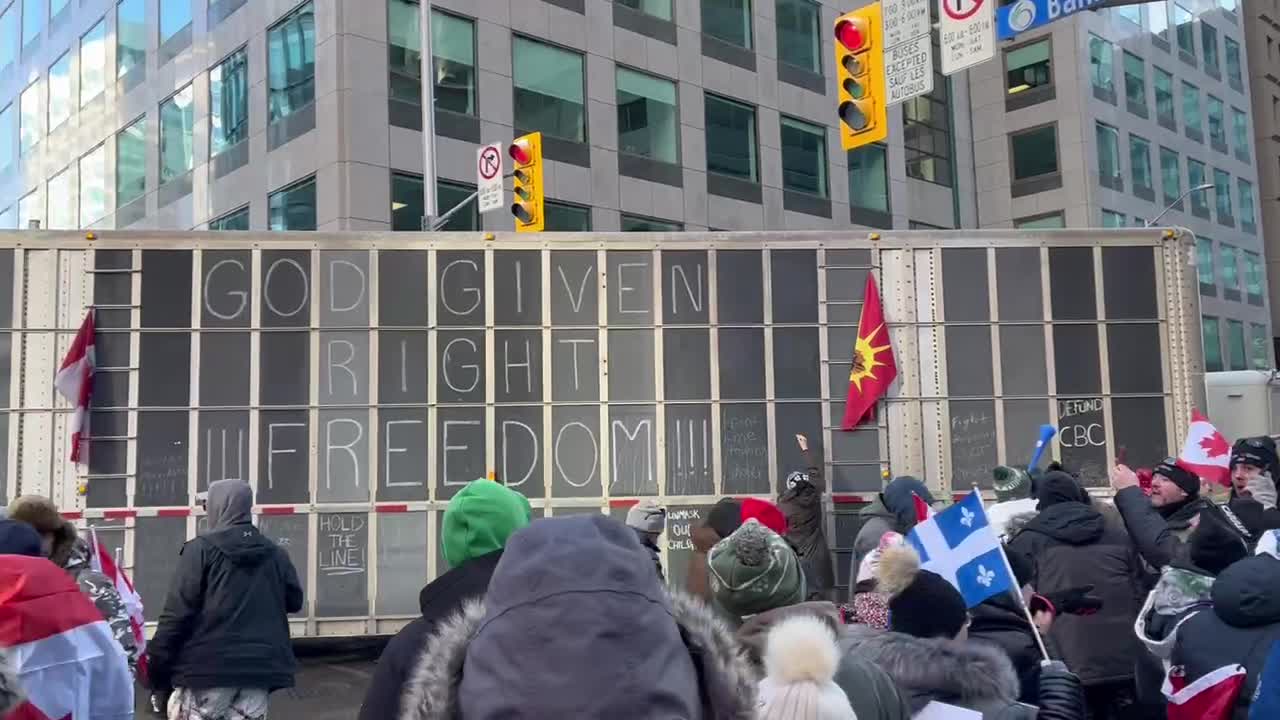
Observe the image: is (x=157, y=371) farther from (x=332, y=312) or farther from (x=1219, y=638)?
(x=1219, y=638)

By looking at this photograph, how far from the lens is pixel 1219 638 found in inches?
182

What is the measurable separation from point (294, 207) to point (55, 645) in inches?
962

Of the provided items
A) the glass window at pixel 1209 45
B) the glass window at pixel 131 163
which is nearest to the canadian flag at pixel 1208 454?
the glass window at pixel 131 163

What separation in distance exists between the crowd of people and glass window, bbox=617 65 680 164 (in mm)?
22878

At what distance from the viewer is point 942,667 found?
366 cm

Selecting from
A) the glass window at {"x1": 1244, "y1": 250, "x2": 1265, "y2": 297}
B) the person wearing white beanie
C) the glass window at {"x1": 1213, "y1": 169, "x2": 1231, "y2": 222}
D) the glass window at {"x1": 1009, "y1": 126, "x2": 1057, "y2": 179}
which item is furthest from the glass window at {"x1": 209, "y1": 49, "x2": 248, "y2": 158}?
the glass window at {"x1": 1244, "y1": 250, "x2": 1265, "y2": 297}

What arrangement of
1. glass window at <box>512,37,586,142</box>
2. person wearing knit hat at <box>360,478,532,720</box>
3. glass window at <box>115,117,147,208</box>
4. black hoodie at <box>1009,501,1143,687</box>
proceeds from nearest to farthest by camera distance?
person wearing knit hat at <box>360,478,532,720</box> < black hoodie at <box>1009,501,1143,687</box> < glass window at <box>512,37,586,142</box> < glass window at <box>115,117,147,208</box>

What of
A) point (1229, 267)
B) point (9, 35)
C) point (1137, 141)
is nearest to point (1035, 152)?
point (1137, 141)

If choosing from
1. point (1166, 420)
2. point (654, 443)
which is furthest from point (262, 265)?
point (1166, 420)

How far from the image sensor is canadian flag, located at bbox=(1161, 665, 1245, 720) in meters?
4.50

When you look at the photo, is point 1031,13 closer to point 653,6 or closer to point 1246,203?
point 653,6

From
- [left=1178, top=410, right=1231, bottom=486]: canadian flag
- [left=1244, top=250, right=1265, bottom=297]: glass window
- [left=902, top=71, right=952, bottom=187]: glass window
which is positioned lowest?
[left=1178, top=410, right=1231, bottom=486]: canadian flag

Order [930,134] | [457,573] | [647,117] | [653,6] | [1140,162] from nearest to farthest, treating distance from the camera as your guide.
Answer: [457,573] → [647,117] → [653,6] → [930,134] → [1140,162]

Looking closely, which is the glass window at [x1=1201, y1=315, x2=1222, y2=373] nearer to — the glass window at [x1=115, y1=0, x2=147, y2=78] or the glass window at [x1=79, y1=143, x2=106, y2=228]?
the glass window at [x1=115, y1=0, x2=147, y2=78]
